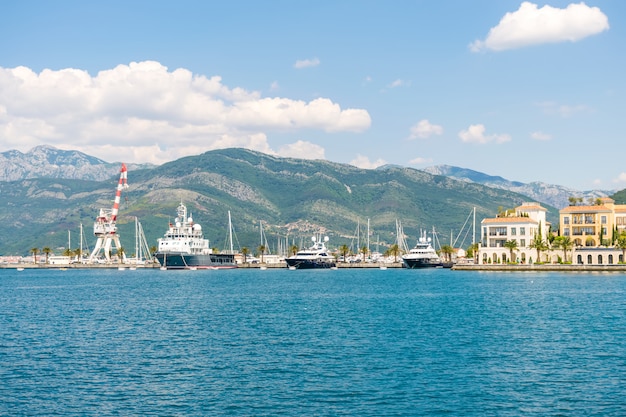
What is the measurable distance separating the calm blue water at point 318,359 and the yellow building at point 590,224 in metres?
99.4

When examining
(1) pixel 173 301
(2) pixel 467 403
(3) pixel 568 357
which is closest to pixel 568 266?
(1) pixel 173 301

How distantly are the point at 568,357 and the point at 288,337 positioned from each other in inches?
866

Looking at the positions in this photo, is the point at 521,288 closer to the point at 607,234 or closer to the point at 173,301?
the point at 173,301

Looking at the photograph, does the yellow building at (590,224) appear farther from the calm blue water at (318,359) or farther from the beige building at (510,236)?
the calm blue water at (318,359)

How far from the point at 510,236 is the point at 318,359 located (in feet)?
488

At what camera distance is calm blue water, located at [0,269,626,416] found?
125ft

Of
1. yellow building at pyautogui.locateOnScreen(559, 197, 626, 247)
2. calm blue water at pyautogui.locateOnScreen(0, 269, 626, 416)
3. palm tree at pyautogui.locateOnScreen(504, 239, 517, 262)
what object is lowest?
calm blue water at pyautogui.locateOnScreen(0, 269, 626, 416)

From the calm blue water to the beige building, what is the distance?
98285 millimetres

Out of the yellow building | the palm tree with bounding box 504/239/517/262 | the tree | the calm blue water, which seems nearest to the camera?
the calm blue water

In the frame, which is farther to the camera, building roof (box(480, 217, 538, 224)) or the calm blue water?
building roof (box(480, 217, 538, 224))

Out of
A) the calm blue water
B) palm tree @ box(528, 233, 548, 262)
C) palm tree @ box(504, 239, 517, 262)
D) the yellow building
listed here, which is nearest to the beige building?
palm tree @ box(504, 239, 517, 262)

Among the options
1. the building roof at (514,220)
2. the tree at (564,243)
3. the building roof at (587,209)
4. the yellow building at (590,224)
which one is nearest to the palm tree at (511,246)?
the building roof at (514,220)

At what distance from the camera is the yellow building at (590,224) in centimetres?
18562

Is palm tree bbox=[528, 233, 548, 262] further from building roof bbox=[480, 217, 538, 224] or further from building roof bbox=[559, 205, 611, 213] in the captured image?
building roof bbox=[559, 205, 611, 213]
